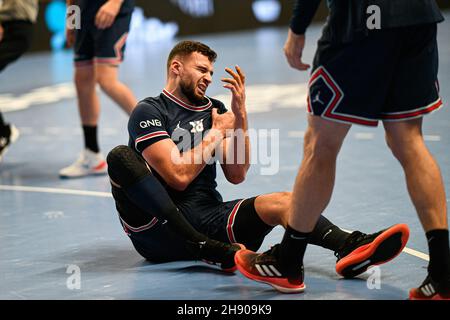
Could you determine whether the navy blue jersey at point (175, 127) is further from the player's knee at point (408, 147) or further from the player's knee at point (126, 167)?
the player's knee at point (408, 147)

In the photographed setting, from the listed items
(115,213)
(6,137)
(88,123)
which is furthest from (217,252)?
(6,137)

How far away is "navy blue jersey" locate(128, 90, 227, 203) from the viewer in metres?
3.72

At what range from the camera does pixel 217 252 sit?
3572mm

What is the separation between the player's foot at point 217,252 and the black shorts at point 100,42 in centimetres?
262

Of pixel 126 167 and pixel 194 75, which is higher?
pixel 194 75

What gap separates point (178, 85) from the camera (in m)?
3.93

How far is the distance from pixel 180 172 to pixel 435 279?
1193mm

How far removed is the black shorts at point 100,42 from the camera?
5902mm

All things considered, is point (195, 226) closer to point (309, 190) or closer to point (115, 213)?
point (309, 190)

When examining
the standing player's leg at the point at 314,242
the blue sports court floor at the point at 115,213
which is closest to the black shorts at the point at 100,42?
the blue sports court floor at the point at 115,213

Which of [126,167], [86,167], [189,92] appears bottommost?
[86,167]

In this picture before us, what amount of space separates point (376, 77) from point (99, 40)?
322cm

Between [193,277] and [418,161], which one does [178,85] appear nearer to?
[193,277]

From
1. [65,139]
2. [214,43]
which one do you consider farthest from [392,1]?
[214,43]
